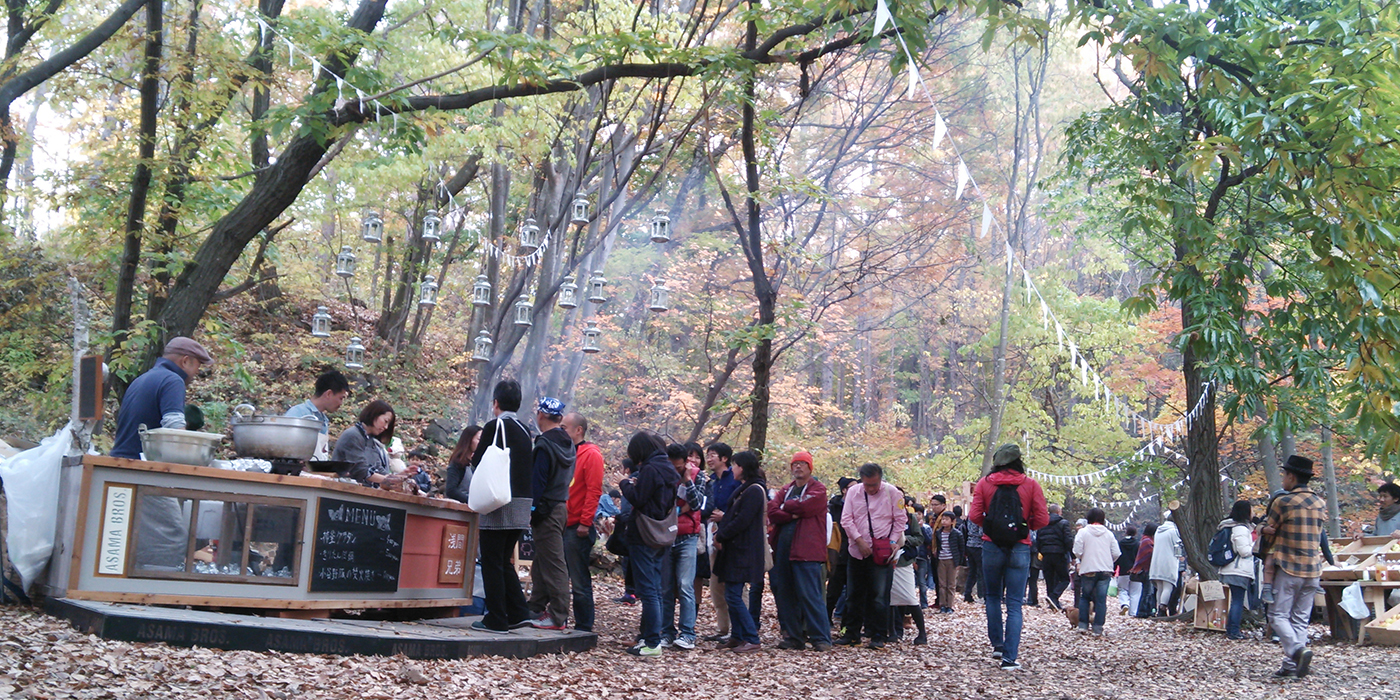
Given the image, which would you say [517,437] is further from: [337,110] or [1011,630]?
[1011,630]

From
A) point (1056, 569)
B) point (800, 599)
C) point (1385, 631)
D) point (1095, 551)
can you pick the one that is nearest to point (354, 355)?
point (800, 599)

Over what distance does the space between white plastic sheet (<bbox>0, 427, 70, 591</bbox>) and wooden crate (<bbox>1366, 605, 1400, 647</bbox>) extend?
1210 cm

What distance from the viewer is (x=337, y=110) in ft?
25.4

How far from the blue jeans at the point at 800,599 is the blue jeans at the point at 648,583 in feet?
5.30

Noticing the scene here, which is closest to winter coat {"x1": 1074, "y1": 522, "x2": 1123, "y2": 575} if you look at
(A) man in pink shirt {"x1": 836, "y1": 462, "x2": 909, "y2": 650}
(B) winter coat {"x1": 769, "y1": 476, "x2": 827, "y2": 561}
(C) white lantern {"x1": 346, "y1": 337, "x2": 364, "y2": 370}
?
(A) man in pink shirt {"x1": 836, "y1": 462, "x2": 909, "y2": 650}

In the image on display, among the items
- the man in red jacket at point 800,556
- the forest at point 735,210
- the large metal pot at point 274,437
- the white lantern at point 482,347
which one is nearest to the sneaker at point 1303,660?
the forest at point 735,210

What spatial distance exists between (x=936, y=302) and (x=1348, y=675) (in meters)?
24.9

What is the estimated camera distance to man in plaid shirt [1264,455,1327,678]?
7953 millimetres

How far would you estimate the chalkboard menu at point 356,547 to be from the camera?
589cm

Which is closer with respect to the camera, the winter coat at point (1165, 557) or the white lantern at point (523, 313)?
the winter coat at point (1165, 557)

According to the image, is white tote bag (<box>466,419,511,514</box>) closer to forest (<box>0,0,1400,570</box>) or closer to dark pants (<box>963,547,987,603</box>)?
forest (<box>0,0,1400,570</box>)

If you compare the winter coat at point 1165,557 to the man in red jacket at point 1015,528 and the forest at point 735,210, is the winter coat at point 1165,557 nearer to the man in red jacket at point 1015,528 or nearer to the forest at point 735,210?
the forest at point 735,210

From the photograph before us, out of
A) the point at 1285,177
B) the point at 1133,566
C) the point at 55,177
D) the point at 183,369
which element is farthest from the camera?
the point at 1133,566

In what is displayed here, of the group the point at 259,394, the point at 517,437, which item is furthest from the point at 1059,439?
the point at 517,437
